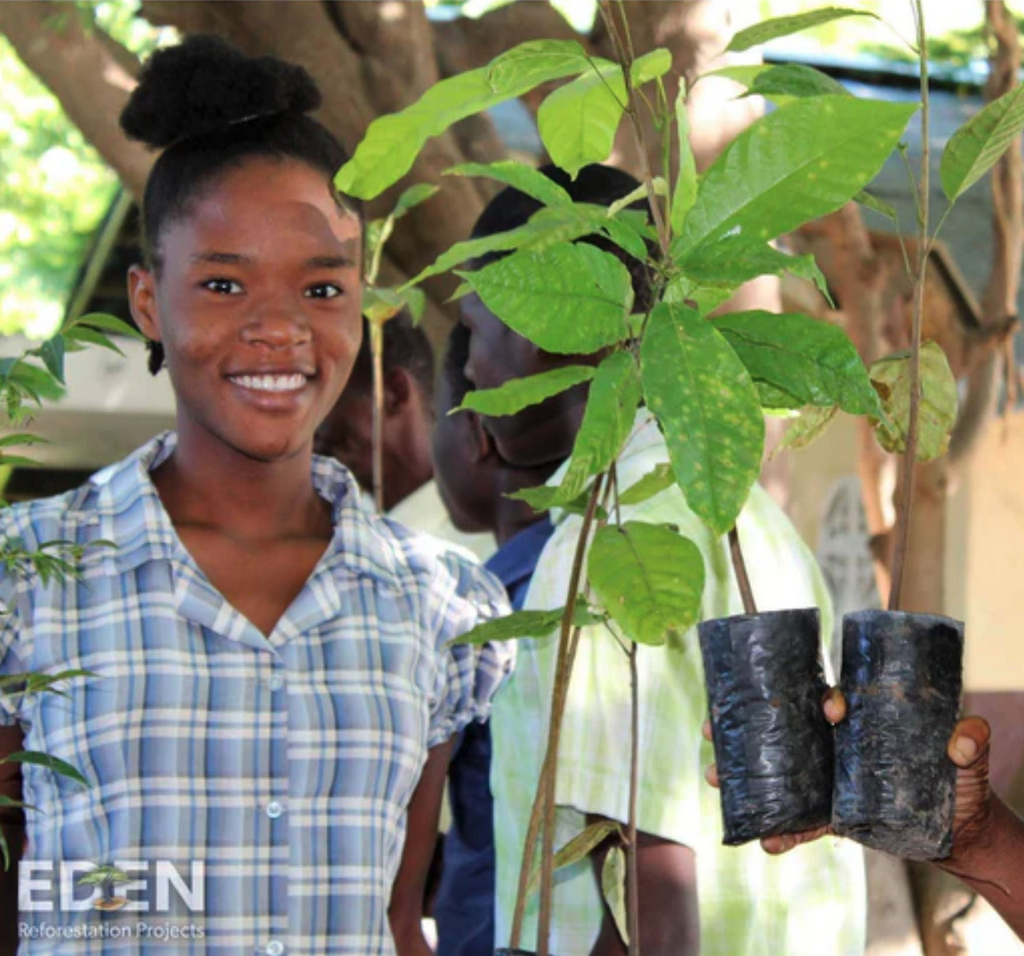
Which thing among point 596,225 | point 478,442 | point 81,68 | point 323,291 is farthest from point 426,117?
point 81,68

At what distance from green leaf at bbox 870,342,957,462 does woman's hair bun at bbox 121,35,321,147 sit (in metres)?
0.96

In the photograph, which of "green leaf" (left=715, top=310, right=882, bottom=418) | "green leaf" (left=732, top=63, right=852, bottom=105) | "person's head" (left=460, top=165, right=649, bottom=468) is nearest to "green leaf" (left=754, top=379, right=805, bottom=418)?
"green leaf" (left=715, top=310, right=882, bottom=418)

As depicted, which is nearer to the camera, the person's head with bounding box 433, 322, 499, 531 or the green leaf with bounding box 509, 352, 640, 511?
the green leaf with bounding box 509, 352, 640, 511

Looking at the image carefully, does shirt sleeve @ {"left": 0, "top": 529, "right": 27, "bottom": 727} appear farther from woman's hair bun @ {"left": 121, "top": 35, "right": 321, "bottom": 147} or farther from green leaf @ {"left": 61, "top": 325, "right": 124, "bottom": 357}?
woman's hair bun @ {"left": 121, "top": 35, "right": 321, "bottom": 147}

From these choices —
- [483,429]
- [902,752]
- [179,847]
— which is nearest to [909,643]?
[902,752]

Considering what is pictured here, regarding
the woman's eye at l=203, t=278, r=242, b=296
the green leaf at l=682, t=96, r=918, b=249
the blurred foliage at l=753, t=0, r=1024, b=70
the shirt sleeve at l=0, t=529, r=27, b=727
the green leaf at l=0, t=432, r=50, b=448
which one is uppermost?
the blurred foliage at l=753, t=0, r=1024, b=70

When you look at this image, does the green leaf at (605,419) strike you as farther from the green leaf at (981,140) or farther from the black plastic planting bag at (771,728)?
the green leaf at (981,140)

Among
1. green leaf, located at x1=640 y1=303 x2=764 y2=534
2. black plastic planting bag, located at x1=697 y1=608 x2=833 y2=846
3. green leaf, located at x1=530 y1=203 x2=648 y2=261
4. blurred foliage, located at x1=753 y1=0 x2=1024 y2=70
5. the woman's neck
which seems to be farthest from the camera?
Answer: blurred foliage, located at x1=753 y1=0 x2=1024 y2=70

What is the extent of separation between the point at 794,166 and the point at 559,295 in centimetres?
21

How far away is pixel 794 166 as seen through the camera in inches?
57.9

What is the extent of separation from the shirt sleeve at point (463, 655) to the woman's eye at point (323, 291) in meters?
0.40

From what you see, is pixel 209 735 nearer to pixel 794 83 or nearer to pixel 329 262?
pixel 329 262

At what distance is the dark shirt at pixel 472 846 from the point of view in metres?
2.57

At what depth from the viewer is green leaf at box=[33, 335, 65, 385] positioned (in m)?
1.63
